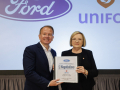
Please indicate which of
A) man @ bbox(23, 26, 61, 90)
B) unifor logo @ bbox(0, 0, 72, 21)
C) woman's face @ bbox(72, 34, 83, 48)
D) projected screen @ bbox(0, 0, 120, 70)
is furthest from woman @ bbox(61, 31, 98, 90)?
unifor logo @ bbox(0, 0, 72, 21)

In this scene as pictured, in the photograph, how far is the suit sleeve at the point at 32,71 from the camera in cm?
158

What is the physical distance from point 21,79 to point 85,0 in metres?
2.06

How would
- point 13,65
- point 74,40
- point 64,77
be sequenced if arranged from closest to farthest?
point 64,77 → point 74,40 → point 13,65

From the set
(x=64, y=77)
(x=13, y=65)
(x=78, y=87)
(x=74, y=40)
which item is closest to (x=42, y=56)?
(x=64, y=77)

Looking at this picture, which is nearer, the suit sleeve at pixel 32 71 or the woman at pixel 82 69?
the suit sleeve at pixel 32 71

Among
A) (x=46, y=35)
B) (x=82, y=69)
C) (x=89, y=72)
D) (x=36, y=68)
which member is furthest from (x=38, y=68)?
(x=89, y=72)

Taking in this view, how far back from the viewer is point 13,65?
233 cm

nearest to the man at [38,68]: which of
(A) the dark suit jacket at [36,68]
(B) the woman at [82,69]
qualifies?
(A) the dark suit jacket at [36,68]

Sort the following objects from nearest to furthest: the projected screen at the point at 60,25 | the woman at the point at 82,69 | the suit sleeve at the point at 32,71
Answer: the suit sleeve at the point at 32,71
the woman at the point at 82,69
the projected screen at the point at 60,25

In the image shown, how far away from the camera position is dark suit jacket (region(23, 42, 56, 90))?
158 centimetres

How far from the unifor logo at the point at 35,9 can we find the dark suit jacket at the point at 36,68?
93 cm

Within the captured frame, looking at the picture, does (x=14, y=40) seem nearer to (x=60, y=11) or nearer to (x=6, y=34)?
(x=6, y=34)

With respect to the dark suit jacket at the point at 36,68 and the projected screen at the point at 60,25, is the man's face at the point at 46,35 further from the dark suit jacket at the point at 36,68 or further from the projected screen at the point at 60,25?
the projected screen at the point at 60,25

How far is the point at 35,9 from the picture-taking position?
2375mm
